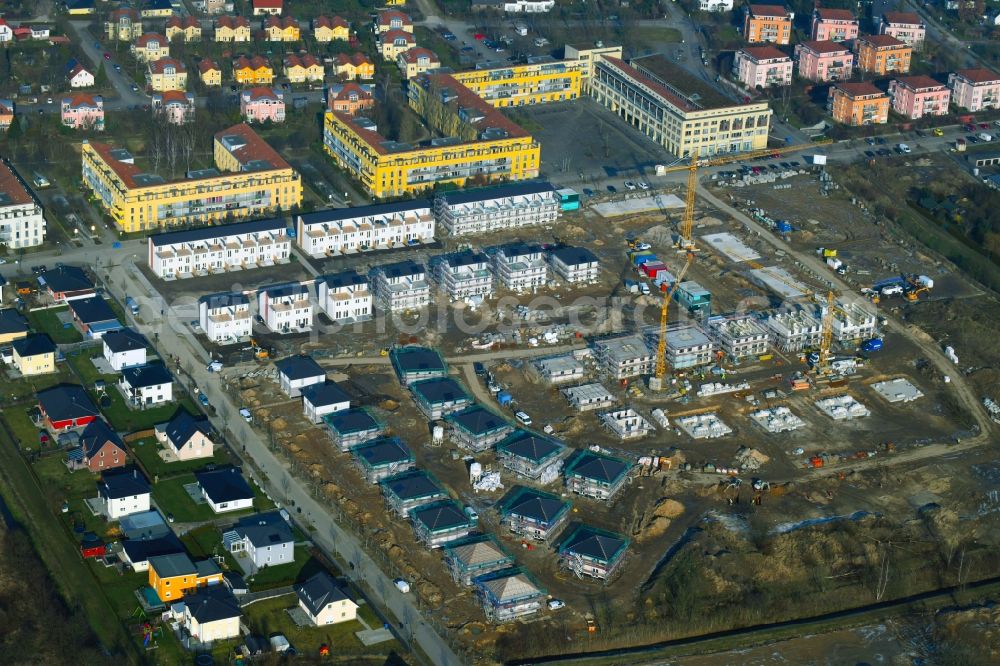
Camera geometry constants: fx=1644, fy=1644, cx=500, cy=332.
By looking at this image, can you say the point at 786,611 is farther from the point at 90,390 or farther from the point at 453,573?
the point at 90,390

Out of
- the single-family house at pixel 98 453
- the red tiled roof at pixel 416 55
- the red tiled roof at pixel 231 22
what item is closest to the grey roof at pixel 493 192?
the red tiled roof at pixel 416 55

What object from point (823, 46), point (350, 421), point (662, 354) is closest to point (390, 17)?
point (823, 46)

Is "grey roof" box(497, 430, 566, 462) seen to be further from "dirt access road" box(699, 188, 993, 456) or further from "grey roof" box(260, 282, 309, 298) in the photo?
"grey roof" box(260, 282, 309, 298)

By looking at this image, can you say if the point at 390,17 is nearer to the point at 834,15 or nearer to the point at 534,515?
the point at 834,15

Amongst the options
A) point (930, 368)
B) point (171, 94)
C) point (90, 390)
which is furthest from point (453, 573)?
point (171, 94)

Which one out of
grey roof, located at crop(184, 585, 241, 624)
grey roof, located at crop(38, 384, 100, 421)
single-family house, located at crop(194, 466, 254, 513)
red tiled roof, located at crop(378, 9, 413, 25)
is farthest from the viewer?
red tiled roof, located at crop(378, 9, 413, 25)

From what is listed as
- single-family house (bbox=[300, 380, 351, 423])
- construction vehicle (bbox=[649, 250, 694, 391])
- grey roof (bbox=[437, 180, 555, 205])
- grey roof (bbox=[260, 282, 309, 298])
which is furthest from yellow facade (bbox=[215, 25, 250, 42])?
single-family house (bbox=[300, 380, 351, 423])
